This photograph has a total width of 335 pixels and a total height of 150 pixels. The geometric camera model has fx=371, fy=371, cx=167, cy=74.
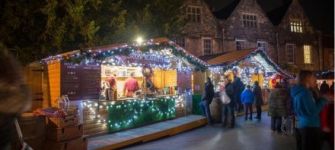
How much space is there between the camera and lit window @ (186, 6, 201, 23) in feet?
87.6

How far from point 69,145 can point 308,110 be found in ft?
17.3

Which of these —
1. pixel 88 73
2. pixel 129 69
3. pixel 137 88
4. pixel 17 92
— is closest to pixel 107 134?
pixel 88 73

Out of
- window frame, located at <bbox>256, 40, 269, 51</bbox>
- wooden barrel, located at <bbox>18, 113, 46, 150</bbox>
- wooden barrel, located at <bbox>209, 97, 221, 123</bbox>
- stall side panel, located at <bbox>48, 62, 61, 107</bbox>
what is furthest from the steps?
window frame, located at <bbox>256, 40, 269, 51</bbox>

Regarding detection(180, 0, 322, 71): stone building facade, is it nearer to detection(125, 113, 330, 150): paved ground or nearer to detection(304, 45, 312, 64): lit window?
detection(304, 45, 312, 64): lit window

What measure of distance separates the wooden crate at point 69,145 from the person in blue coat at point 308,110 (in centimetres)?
504

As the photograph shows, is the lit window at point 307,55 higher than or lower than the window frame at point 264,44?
lower

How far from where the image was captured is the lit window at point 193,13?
26.7m

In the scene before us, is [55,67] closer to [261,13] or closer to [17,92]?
[17,92]

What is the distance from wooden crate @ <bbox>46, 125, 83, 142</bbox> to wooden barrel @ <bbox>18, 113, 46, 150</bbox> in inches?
6.5

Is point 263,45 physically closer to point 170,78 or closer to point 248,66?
point 248,66

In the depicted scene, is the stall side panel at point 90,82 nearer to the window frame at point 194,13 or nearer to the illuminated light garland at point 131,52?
the illuminated light garland at point 131,52

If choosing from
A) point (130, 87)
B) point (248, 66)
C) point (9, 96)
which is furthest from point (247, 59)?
point (9, 96)

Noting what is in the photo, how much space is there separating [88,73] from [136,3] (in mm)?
8722

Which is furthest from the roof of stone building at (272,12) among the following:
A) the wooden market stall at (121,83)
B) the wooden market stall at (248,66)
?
the wooden market stall at (121,83)
